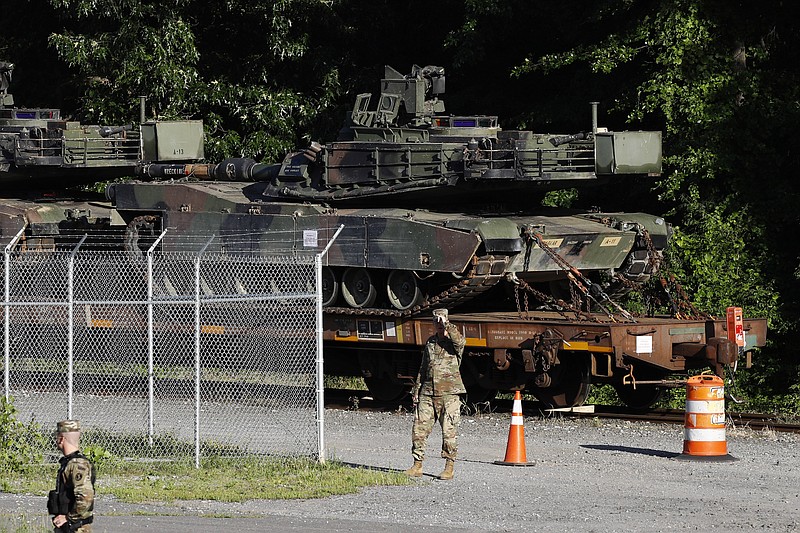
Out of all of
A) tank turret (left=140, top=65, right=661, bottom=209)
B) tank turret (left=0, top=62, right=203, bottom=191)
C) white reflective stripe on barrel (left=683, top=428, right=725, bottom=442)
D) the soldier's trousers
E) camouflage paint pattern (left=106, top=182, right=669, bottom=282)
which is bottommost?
white reflective stripe on barrel (left=683, top=428, right=725, bottom=442)

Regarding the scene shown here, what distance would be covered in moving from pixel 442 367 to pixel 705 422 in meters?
3.18

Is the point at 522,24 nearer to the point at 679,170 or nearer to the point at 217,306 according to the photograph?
the point at 679,170

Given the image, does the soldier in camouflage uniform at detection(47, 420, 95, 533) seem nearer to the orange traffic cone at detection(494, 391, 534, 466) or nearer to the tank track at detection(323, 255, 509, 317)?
the orange traffic cone at detection(494, 391, 534, 466)

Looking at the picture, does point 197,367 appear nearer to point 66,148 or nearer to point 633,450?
point 633,450

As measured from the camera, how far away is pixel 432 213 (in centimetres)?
2069

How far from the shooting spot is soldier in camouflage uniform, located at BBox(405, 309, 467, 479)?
13898 millimetres

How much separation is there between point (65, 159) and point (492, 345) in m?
8.81

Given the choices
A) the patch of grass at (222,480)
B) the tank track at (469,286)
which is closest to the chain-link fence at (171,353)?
the patch of grass at (222,480)

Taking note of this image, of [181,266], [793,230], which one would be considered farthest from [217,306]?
[793,230]

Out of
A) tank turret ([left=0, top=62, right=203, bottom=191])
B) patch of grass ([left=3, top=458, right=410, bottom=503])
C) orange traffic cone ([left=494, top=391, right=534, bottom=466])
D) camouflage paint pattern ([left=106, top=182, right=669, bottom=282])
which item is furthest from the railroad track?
patch of grass ([left=3, top=458, right=410, bottom=503])

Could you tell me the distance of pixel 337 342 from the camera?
21.2 metres

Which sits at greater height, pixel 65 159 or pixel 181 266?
pixel 65 159

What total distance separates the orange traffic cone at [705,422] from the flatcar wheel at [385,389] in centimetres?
641

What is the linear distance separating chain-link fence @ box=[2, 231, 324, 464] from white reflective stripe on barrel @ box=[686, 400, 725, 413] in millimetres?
3846
